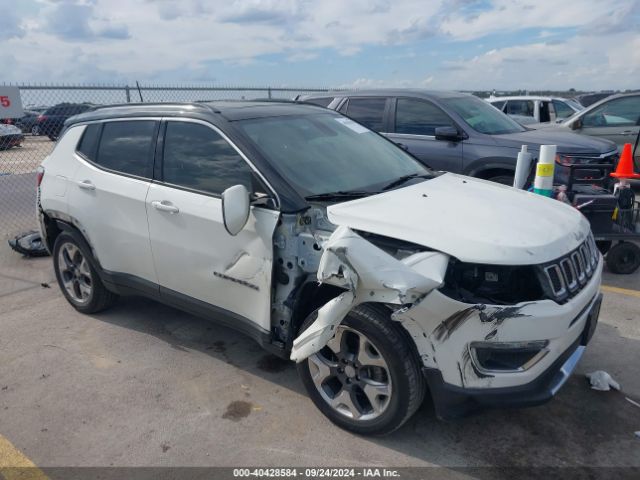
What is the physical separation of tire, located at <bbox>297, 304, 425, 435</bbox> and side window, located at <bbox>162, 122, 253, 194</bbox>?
1.09m

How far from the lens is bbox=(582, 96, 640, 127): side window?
917 cm

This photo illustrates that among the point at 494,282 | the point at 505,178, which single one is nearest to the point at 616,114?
the point at 505,178

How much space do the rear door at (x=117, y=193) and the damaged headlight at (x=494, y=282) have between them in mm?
2264

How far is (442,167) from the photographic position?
6.77 metres

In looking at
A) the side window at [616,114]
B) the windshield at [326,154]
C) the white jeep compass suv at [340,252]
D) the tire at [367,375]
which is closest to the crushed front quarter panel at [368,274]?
the white jeep compass suv at [340,252]

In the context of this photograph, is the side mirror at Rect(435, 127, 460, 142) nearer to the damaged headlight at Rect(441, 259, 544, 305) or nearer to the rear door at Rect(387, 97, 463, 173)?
the rear door at Rect(387, 97, 463, 173)

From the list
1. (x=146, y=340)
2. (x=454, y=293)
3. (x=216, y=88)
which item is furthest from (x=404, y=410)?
(x=216, y=88)

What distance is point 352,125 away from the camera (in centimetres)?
425

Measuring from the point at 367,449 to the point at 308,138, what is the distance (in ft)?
6.84

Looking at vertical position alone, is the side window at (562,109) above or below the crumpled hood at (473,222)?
below

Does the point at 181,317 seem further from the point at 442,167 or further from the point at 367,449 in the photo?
the point at 442,167

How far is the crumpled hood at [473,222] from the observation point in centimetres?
258

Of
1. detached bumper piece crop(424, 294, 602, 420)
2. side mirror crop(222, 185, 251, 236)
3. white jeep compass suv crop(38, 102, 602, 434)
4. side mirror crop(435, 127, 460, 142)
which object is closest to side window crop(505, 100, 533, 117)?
side mirror crop(435, 127, 460, 142)

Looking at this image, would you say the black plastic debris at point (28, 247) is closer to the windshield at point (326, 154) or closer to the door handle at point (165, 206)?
the door handle at point (165, 206)
